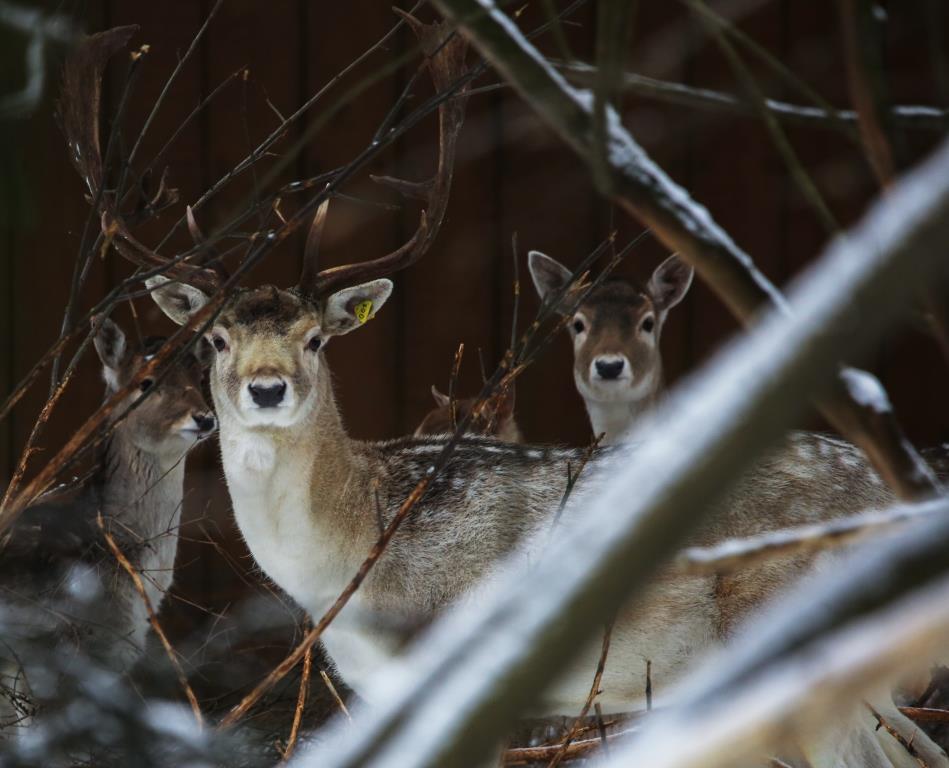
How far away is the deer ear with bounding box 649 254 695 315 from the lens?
5.91 meters

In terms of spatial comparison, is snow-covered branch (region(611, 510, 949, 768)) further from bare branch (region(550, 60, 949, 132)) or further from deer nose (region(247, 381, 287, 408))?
deer nose (region(247, 381, 287, 408))

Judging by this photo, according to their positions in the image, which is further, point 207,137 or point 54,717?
point 207,137

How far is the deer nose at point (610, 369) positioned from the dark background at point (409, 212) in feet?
2.86

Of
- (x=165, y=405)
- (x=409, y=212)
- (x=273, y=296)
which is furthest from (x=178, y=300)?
(x=409, y=212)

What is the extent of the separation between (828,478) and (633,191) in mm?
3205

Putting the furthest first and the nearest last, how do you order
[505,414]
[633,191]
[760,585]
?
[505,414] < [760,585] < [633,191]

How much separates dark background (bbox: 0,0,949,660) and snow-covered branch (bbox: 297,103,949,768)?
523cm

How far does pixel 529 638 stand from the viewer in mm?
782

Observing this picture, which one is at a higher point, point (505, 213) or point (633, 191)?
point (633, 191)

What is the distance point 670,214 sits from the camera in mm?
1215

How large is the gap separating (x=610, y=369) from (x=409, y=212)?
1.32 m

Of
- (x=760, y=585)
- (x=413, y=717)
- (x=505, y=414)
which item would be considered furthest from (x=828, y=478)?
(x=413, y=717)

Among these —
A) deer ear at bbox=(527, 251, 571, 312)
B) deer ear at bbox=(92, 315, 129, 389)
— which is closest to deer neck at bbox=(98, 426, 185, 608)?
deer ear at bbox=(92, 315, 129, 389)

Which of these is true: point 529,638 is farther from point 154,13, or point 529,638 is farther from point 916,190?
point 154,13
